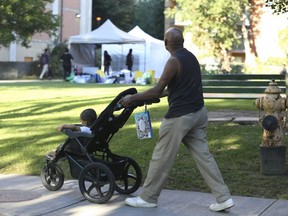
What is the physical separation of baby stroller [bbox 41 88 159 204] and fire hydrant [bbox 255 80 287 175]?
1821mm

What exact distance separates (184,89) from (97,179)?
1500mm

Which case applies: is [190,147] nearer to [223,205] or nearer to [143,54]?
[223,205]

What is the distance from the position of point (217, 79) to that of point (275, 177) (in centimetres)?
628

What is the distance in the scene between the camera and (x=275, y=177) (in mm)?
7418

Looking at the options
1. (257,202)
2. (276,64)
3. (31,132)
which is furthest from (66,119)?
(276,64)

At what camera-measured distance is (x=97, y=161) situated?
6.59m

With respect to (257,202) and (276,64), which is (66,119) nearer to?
(257,202)

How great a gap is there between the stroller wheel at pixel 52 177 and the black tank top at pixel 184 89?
1.88m

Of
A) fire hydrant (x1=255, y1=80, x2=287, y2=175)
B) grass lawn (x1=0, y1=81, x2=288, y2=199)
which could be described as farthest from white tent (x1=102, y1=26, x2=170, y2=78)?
fire hydrant (x1=255, y1=80, x2=287, y2=175)

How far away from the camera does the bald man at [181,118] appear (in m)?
5.87

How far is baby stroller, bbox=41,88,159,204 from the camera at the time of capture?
6367 millimetres

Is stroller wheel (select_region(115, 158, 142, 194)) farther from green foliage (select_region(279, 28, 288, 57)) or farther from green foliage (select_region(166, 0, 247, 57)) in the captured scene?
green foliage (select_region(166, 0, 247, 57))

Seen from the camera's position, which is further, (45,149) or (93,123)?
(45,149)

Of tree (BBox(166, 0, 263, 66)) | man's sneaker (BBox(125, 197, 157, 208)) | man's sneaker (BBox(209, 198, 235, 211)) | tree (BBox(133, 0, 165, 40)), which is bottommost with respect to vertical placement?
man's sneaker (BBox(125, 197, 157, 208))
